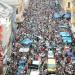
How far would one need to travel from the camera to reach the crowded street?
5419 centimetres

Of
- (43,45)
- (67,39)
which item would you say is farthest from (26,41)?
(67,39)

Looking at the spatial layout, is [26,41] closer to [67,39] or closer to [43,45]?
[43,45]

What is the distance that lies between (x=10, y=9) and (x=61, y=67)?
21264 millimetres

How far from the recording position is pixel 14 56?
196ft

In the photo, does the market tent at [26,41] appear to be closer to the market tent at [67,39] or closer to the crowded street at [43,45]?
the crowded street at [43,45]

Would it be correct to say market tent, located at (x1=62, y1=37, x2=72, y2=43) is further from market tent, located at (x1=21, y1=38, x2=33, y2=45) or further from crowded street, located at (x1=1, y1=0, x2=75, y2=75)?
market tent, located at (x1=21, y1=38, x2=33, y2=45)

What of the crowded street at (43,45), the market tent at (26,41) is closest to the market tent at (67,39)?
the crowded street at (43,45)

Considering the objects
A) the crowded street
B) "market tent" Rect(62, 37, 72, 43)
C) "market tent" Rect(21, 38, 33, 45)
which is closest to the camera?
the crowded street

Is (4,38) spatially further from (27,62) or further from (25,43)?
(25,43)

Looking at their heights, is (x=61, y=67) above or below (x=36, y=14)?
below

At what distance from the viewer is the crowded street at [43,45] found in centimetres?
5419

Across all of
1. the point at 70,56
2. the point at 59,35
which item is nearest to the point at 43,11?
the point at 59,35

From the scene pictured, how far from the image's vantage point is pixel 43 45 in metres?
66.6

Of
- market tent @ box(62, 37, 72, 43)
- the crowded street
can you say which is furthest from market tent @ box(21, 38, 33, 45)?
market tent @ box(62, 37, 72, 43)
